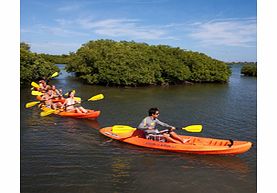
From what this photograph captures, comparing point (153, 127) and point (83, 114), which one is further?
point (83, 114)

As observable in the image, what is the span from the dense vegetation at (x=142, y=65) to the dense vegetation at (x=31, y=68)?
3.24m

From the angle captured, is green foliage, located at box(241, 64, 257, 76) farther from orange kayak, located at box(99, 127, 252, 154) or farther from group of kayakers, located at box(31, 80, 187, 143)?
orange kayak, located at box(99, 127, 252, 154)

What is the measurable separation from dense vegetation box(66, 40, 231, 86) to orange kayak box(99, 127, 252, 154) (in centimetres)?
1538

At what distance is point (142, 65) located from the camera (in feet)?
86.5

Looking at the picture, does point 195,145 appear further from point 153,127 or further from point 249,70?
point 249,70

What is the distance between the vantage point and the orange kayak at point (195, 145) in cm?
829

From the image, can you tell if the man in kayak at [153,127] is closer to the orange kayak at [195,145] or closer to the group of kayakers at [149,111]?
the group of kayakers at [149,111]

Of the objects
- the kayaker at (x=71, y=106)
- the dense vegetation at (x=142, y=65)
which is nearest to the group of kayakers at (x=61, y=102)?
the kayaker at (x=71, y=106)

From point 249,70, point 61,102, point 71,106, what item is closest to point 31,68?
point 61,102

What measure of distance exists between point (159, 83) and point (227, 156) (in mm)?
19851

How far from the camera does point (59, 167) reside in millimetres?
7727

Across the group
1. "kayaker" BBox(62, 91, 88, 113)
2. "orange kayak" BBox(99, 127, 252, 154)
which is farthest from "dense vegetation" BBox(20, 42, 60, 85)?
"orange kayak" BBox(99, 127, 252, 154)

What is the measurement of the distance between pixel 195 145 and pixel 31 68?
18676mm

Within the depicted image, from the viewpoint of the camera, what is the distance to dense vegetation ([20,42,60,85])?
2277 cm
